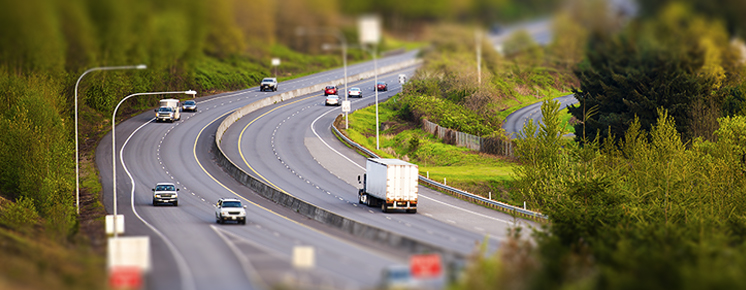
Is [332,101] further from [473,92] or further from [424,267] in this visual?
[424,267]

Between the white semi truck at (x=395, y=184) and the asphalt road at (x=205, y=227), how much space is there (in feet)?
21.8

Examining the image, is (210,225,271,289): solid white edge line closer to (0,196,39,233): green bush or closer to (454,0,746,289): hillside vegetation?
(454,0,746,289): hillside vegetation

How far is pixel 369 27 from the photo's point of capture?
33.5 metres

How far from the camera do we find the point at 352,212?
→ 192 ft

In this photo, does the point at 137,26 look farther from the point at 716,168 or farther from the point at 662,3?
the point at 716,168

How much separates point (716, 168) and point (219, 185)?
4139 centimetres

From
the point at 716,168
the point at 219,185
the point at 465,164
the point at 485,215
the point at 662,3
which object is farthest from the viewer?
the point at 465,164

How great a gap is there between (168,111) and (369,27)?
218 feet

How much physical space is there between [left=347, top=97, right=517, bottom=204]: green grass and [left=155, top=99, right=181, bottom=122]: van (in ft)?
70.7

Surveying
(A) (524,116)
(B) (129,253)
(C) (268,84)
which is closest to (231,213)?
(B) (129,253)

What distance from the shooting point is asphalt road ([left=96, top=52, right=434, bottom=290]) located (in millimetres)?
32906

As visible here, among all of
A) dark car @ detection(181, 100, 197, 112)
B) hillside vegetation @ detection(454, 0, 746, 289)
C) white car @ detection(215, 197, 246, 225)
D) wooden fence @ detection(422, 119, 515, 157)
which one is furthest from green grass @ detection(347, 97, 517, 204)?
white car @ detection(215, 197, 246, 225)

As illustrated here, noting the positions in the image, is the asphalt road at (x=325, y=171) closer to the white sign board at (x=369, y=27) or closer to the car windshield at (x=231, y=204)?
the car windshield at (x=231, y=204)

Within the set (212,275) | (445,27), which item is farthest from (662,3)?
(212,275)
